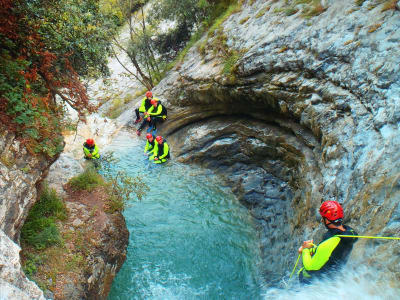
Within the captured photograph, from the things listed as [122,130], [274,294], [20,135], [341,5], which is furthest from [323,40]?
[122,130]

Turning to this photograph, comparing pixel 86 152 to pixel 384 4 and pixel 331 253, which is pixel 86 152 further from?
pixel 384 4

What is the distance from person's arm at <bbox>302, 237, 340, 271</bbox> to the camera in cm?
500

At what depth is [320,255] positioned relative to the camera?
5066 mm

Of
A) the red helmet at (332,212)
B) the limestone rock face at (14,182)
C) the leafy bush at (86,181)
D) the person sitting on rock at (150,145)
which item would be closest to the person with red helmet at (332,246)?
the red helmet at (332,212)

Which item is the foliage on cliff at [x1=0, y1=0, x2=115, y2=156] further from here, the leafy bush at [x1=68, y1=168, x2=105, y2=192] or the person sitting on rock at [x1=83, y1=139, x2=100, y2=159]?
the person sitting on rock at [x1=83, y1=139, x2=100, y2=159]

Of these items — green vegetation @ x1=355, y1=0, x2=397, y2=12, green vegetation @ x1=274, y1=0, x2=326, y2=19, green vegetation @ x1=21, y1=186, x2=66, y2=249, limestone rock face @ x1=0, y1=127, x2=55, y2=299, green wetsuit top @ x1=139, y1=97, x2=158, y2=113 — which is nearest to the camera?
limestone rock face @ x1=0, y1=127, x2=55, y2=299

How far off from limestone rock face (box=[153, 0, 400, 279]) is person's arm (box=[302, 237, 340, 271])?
2.02 ft

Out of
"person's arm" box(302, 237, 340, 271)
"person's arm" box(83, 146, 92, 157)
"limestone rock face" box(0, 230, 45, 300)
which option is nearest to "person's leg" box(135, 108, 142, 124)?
"person's arm" box(83, 146, 92, 157)

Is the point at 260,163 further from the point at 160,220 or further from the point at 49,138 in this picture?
the point at 49,138

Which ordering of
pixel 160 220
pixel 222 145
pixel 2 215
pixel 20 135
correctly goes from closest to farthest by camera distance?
1. pixel 2 215
2. pixel 20 135
3. pixel 160 220
4. pixel 222 145

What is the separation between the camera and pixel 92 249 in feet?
24.9

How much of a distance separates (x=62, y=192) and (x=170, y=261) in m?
4.00

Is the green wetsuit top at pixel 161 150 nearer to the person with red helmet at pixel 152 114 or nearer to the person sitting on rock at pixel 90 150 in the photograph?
the person with red helmet at pixel 152 114

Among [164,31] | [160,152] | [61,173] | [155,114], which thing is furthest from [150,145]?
[164,31]
